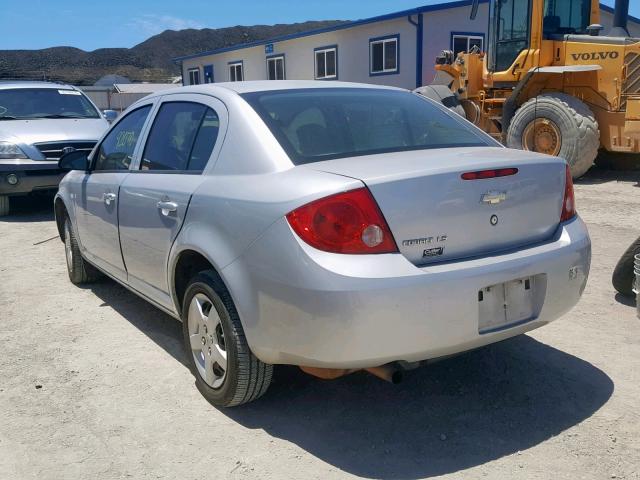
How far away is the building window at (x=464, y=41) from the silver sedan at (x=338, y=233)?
17.5 metres

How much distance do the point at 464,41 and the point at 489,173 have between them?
62.4 ft

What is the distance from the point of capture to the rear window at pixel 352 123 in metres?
3.22

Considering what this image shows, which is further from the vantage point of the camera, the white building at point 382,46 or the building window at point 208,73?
the building window at point 208,73

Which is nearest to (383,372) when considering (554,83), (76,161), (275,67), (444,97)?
(76,161)

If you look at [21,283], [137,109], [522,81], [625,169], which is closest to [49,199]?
[21,283]

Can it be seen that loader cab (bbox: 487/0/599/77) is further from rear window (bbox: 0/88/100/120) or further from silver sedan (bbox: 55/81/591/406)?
silver sedan (bbox: 55/81/591/406)

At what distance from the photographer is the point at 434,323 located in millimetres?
2691

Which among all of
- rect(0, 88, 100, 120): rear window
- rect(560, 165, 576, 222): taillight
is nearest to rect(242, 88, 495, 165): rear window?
rect(560, 165, 576, 222): taillight

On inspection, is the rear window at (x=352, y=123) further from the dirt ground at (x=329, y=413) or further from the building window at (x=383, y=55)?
the building window at (x=383, y=55)

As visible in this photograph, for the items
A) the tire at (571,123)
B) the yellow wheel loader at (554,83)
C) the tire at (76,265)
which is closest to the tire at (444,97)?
the yellow wheel loader at (554,83)

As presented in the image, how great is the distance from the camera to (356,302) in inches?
102

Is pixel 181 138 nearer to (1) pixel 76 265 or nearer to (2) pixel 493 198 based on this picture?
(2) pixel 493 198

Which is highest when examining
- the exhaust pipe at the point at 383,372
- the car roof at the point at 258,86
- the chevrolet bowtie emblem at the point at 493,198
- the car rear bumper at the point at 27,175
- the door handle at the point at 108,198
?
the car roof at the point at 258,86

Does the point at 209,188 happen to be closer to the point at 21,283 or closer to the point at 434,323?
the point at 434,323
